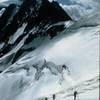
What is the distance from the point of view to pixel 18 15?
283 feet

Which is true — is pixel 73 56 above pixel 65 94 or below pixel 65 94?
above

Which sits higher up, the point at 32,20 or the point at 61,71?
the point at 32,20

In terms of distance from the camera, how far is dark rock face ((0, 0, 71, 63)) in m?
61.8

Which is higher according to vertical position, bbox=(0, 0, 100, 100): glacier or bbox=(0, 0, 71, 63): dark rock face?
bbox=(0, 0, 71, 63): dark rock face

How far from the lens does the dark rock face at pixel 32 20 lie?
61.8 metres

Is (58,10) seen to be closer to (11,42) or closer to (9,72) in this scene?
(11,42)

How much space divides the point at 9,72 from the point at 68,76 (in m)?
10.0

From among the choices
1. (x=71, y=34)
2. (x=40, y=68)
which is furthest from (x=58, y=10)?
(x=40, y=68)

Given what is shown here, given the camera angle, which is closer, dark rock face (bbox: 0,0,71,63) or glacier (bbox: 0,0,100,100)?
glacier (bbox: 0,0,100,100)

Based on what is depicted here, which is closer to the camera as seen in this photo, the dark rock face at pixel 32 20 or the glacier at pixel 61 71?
the glacier at pixel 61 71

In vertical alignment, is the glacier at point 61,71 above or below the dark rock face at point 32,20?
below

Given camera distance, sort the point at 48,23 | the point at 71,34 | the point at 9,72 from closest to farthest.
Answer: the point at 9,72 < the point at 71,34 < the point at 48,23

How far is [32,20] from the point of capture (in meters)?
75.6

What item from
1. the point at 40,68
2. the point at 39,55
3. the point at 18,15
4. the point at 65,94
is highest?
the point at 18,15
